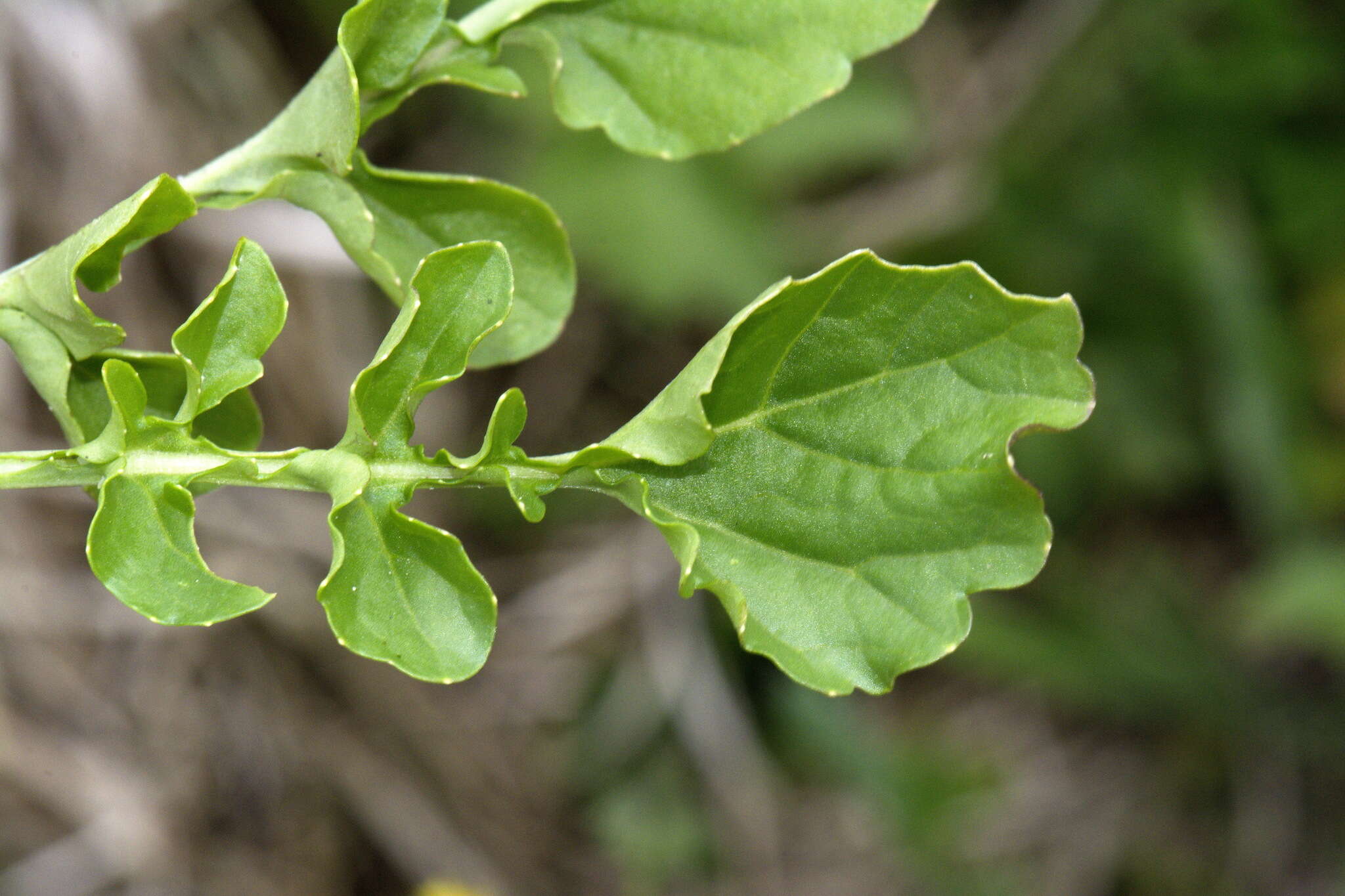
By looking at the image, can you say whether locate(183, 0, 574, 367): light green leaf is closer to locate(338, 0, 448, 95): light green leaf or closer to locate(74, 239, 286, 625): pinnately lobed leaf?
locate(338, 0, 448, 95): light green leaf

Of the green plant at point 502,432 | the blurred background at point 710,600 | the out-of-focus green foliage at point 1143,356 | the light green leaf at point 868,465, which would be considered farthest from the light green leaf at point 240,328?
the out-of-focus green foliage at point 1143,356

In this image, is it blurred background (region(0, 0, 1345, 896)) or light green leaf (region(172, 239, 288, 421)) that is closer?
light green leaf (region(172, 239, 288, 421))

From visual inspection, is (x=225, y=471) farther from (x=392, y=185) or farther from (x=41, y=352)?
(x=392, y=185)

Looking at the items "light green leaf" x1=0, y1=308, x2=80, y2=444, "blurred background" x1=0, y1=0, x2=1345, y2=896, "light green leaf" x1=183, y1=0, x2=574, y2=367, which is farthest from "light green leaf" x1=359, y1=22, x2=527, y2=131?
"blurred background" x1=0, y1=0, x2=1345, y2=896

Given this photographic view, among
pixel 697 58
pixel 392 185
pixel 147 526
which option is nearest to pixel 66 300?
pixel 147 526

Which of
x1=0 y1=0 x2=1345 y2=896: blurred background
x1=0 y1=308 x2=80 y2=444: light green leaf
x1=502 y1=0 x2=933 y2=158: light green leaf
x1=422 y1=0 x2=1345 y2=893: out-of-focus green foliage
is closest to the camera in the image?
x1=0 y1=308 x2=80 y2=444: light green leaf

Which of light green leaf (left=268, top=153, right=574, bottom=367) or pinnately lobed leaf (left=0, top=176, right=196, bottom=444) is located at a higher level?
pinnately lobed leaf (left=0, top=176, right=196, bottom=444)

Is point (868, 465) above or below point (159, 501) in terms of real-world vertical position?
below

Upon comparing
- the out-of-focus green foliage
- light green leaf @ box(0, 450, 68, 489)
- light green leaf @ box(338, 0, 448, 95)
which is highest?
light green leaf @ box(338, 0, 448, 95)
